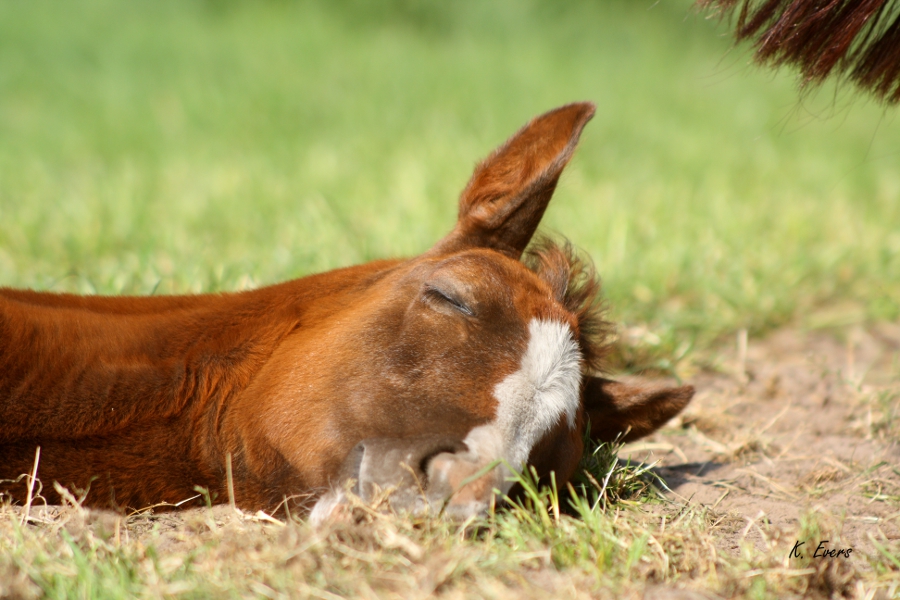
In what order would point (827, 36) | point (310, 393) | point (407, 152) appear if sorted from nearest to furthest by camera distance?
point (310, 393) < point (827, 36) < point (407, 152)

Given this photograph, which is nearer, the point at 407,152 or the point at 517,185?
the point at 517,185

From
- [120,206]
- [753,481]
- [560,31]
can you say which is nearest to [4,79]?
[120,206]

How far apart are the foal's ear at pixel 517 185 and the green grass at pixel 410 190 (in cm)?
35

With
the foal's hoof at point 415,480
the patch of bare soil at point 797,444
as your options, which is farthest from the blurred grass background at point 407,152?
the foal's hoof at point 415,480

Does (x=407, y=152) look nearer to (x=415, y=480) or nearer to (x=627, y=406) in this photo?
(x=627, y=406)

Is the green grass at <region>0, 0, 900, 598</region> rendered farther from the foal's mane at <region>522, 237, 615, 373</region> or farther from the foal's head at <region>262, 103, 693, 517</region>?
the foal's mane at <region>522, 237, 615, 373</region>

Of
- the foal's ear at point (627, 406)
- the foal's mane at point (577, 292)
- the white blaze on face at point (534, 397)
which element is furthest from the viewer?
the foal's ear at point (627, 406)

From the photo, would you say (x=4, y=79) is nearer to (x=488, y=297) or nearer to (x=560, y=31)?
(x=560, y=31)

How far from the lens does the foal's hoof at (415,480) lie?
81.0 inches

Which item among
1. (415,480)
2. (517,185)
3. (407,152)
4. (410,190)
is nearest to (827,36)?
(517,185)

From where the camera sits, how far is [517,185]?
289 centimetres

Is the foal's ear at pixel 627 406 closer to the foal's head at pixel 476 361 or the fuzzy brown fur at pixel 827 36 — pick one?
the foal's head at pixel 476 361

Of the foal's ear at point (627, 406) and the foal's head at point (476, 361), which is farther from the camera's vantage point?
the foal's ear at point (627, 406)

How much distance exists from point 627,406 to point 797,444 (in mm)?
1144
